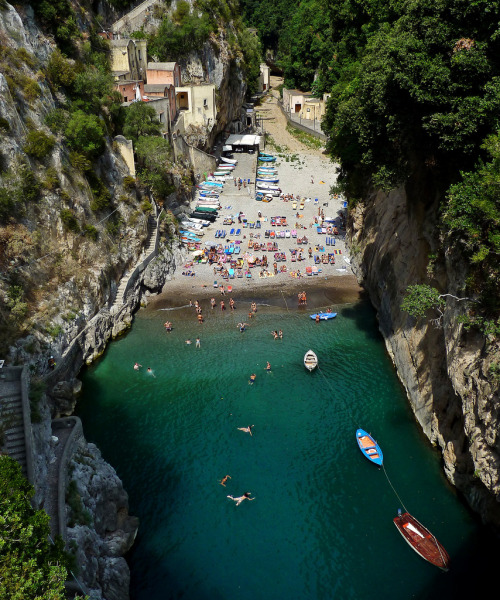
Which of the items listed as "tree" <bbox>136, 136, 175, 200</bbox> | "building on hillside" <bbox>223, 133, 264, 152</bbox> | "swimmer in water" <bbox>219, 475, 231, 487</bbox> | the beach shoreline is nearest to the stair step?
"swimmer in water" <bbox>219, 475, 231, 487</bbox>

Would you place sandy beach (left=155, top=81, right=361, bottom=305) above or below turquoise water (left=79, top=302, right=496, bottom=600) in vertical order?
above

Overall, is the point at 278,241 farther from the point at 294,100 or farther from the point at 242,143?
the point at 294,100

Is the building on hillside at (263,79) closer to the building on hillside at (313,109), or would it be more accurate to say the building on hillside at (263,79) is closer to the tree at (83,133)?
the building on hillside at (313,109)

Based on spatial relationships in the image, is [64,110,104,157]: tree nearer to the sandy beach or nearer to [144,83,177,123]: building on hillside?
the sandy beach

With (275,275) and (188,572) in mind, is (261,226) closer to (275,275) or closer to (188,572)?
(275,275)

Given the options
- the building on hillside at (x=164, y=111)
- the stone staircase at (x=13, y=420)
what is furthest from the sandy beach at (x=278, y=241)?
the stone staircase at (x=13, y=420)

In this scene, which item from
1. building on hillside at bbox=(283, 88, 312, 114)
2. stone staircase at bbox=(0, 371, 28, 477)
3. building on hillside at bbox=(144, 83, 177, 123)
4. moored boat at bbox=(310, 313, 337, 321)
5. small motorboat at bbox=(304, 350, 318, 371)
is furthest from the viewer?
building on hillside at bbox=(283, 88, 312, 114)
